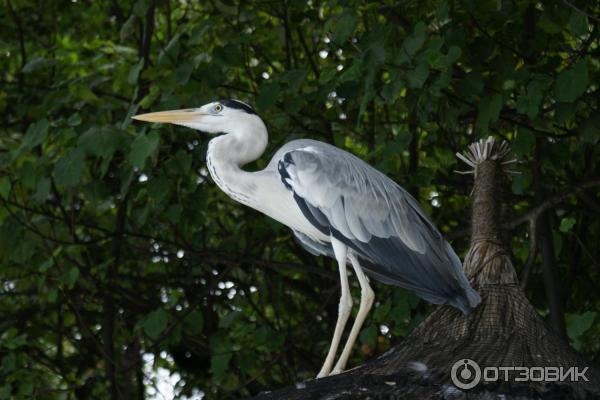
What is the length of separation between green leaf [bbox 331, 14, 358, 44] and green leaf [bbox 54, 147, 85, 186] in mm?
1062

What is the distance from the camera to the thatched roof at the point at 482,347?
9.91ft

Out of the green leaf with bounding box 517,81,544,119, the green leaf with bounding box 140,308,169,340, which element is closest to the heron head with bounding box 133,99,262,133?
the green leaf with bounding box 517,81,544,119

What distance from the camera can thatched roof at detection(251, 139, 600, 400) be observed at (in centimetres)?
302

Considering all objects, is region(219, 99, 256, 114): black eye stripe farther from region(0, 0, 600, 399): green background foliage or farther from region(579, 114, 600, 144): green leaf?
region(579, 114, 600, 144): green leaf

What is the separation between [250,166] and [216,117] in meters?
1.24

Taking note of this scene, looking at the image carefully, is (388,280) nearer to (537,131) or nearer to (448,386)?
(448,386)

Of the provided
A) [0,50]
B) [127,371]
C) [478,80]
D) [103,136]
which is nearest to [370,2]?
[478,80]

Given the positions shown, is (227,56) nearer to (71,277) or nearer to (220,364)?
(71,277)

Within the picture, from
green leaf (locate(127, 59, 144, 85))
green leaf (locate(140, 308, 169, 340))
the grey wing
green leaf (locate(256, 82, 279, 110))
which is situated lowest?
the grey wing

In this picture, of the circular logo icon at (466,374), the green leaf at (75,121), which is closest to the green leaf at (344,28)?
the green leaf at (75,121)

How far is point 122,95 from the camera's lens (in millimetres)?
5922

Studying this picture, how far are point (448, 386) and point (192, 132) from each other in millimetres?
2485

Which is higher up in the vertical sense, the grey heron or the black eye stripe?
the black eye stripe

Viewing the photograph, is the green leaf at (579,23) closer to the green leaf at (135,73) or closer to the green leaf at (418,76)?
the green leaf at (418,76)
